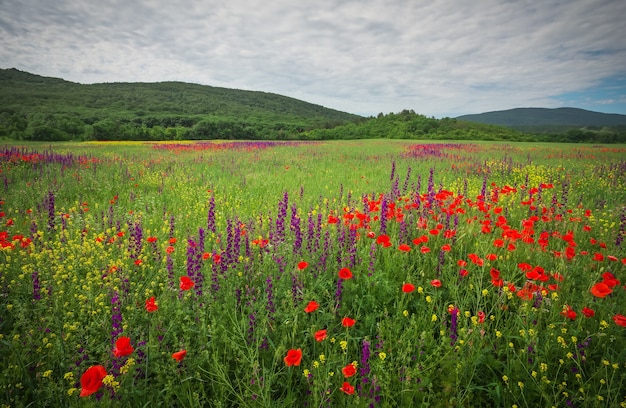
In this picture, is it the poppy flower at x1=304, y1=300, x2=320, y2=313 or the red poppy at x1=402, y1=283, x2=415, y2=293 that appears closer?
the poppy flower at x1=304, y1=300, x2=320, y2=313

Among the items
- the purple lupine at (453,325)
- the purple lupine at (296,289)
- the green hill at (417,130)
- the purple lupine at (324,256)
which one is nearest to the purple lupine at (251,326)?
the purple lupine at (296,289)

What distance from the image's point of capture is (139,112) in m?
70.6

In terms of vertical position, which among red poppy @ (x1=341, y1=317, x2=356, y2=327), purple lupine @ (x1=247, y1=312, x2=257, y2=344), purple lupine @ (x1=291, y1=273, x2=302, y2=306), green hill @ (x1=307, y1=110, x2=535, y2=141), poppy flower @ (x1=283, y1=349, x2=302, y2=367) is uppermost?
green hill @ (x1=307, y1=110, x2=535, y2=141)

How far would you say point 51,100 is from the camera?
228 ft

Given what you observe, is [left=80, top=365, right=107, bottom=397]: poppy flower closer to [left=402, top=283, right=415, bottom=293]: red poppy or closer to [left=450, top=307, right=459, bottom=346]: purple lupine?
[left=402, top=283, right=415, bottom=293]: red poppy

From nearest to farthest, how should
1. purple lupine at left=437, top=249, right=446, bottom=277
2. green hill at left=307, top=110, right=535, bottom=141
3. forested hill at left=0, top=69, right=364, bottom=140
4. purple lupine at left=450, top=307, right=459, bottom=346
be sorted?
purple lupine at left=450, top=307, right=459, bottom=346 < purple lupine at left=437, top=249, right=446, bottom=277 < forested hill at left=0, top=69, right=364, bottom=140 < green hill at left=307, top=110, right=535, bottom=141

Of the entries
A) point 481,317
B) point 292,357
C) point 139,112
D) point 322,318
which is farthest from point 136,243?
point 139,112

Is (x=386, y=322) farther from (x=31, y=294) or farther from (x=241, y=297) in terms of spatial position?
(x=31, y=294)

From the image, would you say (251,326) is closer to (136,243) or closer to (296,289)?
(296,289)

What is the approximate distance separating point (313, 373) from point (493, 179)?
9.31 meters

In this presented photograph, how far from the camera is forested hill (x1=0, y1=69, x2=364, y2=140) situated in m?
41.1

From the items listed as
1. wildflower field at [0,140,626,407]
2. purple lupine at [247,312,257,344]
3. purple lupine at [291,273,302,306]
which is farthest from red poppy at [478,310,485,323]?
purple lupine at [247,312,257,344]

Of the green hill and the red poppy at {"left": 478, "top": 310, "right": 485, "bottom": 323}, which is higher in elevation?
the green hill

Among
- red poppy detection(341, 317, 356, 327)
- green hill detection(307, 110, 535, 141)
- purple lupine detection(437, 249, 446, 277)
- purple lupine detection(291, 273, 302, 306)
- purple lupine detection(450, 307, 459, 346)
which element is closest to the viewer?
red poppy detection(341, 317, 356, 327)
